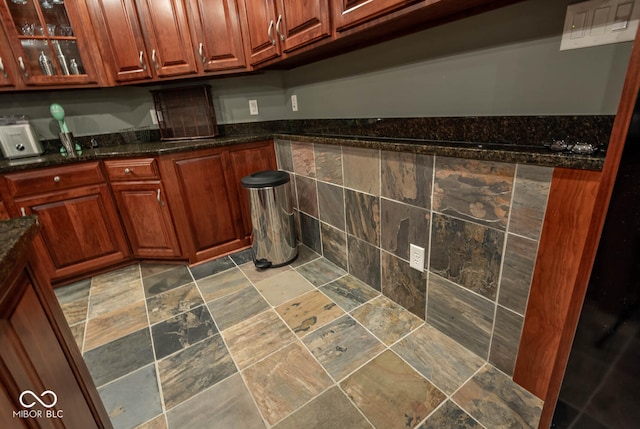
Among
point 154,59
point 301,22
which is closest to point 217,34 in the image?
point 154,59

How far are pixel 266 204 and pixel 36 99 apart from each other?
6.28ft

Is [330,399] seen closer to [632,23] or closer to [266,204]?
[266,204]

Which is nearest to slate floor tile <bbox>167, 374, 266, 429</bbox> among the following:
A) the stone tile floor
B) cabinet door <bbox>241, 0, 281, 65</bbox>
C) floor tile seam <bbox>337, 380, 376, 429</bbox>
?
the stone tile floor

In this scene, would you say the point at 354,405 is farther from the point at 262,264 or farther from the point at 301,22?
the point at 301,22

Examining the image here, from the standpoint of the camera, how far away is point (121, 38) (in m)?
2.04

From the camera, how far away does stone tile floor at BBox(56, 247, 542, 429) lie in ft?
3.44

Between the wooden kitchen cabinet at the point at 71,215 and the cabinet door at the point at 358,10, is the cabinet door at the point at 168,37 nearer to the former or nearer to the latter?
the wooden kitchen cabinet at the point at 71,215

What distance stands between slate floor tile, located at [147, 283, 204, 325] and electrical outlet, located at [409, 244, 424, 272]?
1215 mm

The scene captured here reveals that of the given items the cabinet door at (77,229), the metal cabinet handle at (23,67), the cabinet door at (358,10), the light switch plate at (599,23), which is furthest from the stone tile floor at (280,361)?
the metal cabinet handle at (23,67)

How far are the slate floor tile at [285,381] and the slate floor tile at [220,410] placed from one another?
0.11 ft

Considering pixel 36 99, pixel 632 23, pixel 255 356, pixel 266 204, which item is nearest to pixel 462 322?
pixel 255 356

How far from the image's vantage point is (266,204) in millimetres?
1970

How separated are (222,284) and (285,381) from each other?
0.90 meters

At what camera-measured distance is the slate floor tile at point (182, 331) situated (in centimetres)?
142
